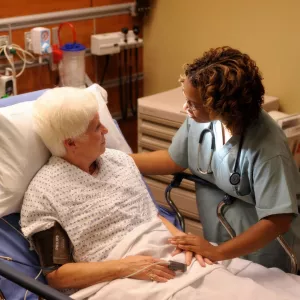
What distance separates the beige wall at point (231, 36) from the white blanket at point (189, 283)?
1468 mm

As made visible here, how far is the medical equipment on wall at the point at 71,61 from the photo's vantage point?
117 inches

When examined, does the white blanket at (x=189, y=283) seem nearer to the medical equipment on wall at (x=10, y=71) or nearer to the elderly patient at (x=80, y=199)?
the elderly patient at (x=80, y=199)

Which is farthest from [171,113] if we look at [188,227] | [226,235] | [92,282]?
[92,282]

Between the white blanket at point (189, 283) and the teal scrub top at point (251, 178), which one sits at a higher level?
the teal scrub top at point (251, 178)

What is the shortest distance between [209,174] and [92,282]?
0.68m

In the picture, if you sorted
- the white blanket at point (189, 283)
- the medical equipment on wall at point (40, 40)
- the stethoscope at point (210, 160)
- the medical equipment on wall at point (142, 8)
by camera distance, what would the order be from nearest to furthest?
the white blanket at point (189, 283) < the stethoscope at point (210, 160) < the medical equipment on wall at point (40, 40) < the medical equipment on wall at point (142, 8)

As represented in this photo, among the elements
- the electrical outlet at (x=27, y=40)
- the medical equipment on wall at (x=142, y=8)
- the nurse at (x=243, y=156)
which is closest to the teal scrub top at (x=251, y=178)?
the nurse at (x=243, y=156)

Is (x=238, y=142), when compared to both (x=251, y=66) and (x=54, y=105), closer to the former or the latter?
(x=251, y=66)

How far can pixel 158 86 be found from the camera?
3.68 metres

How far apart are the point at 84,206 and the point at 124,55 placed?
197cm

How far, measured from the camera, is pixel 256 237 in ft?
5.92

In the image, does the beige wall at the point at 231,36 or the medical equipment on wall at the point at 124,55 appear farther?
the medical equipment on wall at the point at 124,55

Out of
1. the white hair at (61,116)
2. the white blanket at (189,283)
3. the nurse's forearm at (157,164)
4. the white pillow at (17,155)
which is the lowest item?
the white blanket at (189,283)

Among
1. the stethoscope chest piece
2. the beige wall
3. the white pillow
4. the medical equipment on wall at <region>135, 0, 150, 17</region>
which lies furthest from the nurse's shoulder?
the medical equipment on wall at <region>135, 0, 150, 17</region>
